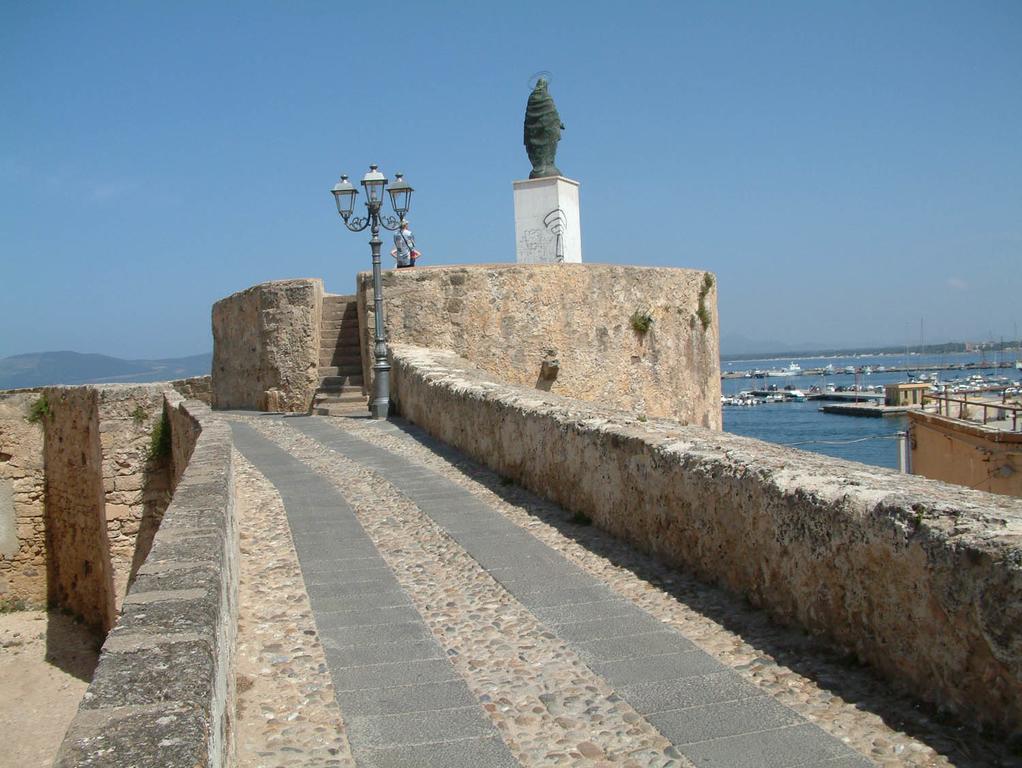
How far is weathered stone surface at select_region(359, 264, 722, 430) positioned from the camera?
49.8 feet

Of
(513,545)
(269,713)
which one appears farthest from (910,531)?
(513,545)

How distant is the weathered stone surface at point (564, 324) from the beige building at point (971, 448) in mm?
5927

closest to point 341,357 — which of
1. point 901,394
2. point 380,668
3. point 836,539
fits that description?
point 380,668

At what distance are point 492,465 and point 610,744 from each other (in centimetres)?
533

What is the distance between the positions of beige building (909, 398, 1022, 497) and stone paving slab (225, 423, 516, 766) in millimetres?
15787

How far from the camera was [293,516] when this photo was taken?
22.2ft

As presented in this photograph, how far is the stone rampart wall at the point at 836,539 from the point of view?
282 centimetres

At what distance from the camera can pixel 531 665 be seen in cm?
376

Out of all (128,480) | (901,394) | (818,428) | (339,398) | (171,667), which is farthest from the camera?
(818,428)

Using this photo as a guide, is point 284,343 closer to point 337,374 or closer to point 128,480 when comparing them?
point 337,374

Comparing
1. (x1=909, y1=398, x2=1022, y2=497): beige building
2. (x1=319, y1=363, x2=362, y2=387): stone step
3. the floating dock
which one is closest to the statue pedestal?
(x1=319, y1=363, x2=362, y2=387): stone step

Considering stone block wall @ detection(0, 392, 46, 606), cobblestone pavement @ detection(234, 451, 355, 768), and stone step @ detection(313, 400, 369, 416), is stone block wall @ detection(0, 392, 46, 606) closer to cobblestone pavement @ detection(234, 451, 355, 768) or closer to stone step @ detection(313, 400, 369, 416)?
stone step @ detection(313, 400, 369, 416)

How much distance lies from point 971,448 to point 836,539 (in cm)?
1999

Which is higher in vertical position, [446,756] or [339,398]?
[339,398]
